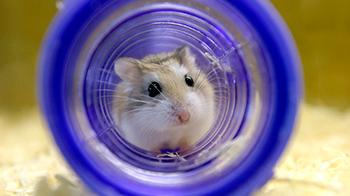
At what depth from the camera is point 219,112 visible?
1482mm

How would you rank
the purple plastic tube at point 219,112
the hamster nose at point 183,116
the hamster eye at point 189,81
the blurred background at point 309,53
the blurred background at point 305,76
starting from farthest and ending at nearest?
the blurred background at point 309,53, the blurred background at point 305,76, the hamster eye at point 189,81, the hamster nose at point 183,116, the purple plastic tube at point 219,112

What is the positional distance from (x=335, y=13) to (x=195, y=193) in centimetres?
134

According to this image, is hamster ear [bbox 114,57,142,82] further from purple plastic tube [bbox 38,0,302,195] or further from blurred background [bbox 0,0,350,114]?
blurred background [bbox 0,0,350,114]

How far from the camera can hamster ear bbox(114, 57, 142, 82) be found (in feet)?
4.73

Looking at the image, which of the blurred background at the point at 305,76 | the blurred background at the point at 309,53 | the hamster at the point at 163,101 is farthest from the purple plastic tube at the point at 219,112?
the blurred background at the point at 309,53

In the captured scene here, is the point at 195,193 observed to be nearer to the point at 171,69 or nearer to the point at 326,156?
the point at 171,69

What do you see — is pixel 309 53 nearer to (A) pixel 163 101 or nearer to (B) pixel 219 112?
(B) pixel 219 112

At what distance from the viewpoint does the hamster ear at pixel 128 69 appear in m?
1.44

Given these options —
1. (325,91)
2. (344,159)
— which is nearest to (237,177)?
(344,159)

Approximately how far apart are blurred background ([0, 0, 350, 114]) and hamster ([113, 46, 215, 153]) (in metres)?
0.84

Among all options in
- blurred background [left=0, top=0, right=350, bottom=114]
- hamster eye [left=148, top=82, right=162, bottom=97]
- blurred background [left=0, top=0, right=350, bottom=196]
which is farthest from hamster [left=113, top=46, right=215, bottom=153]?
blurred background [left=0, top=0, right=350, bottom=114]

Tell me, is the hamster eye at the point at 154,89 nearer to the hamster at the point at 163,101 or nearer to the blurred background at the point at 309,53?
the hamster at the point at 163,101

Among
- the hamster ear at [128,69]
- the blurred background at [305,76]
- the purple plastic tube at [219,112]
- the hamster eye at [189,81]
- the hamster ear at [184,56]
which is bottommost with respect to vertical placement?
the purple plastic tube at [219,112]

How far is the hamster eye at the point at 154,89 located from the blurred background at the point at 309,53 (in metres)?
0.93
